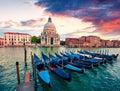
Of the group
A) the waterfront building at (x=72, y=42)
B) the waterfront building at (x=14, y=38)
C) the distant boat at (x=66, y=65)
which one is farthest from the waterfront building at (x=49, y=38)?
the distant boat at (x=66, y=65)

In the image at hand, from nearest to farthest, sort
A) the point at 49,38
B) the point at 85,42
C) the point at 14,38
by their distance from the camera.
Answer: the point at 14,38 → the point at 49,38 → the point at 85,42

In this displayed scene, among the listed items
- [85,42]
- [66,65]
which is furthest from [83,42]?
[66,65]

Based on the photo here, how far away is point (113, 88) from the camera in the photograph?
1228cm

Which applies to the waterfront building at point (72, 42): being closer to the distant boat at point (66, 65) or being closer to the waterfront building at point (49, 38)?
the waterfront building at point (49, 38)

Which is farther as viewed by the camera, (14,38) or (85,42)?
(85,42)

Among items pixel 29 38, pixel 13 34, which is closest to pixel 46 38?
pixel 29 38

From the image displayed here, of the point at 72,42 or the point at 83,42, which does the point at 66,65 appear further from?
the point at 83,42

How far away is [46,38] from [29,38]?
12.5 meters

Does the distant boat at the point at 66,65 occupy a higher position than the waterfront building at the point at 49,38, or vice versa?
the waterfront building at the point at 49,38

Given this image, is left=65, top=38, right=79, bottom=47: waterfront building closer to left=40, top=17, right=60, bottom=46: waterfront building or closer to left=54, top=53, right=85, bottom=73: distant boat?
left=40, top=17, right=60, bottom=46: waterfront building

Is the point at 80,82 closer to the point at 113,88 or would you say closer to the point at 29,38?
the point at 113,88

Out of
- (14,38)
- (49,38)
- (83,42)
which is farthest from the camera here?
(83,42)

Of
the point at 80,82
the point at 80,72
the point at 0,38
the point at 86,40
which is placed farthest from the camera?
the point at 86,40

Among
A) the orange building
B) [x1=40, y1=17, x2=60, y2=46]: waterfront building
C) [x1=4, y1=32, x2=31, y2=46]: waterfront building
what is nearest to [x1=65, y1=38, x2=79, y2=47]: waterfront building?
the orange building
